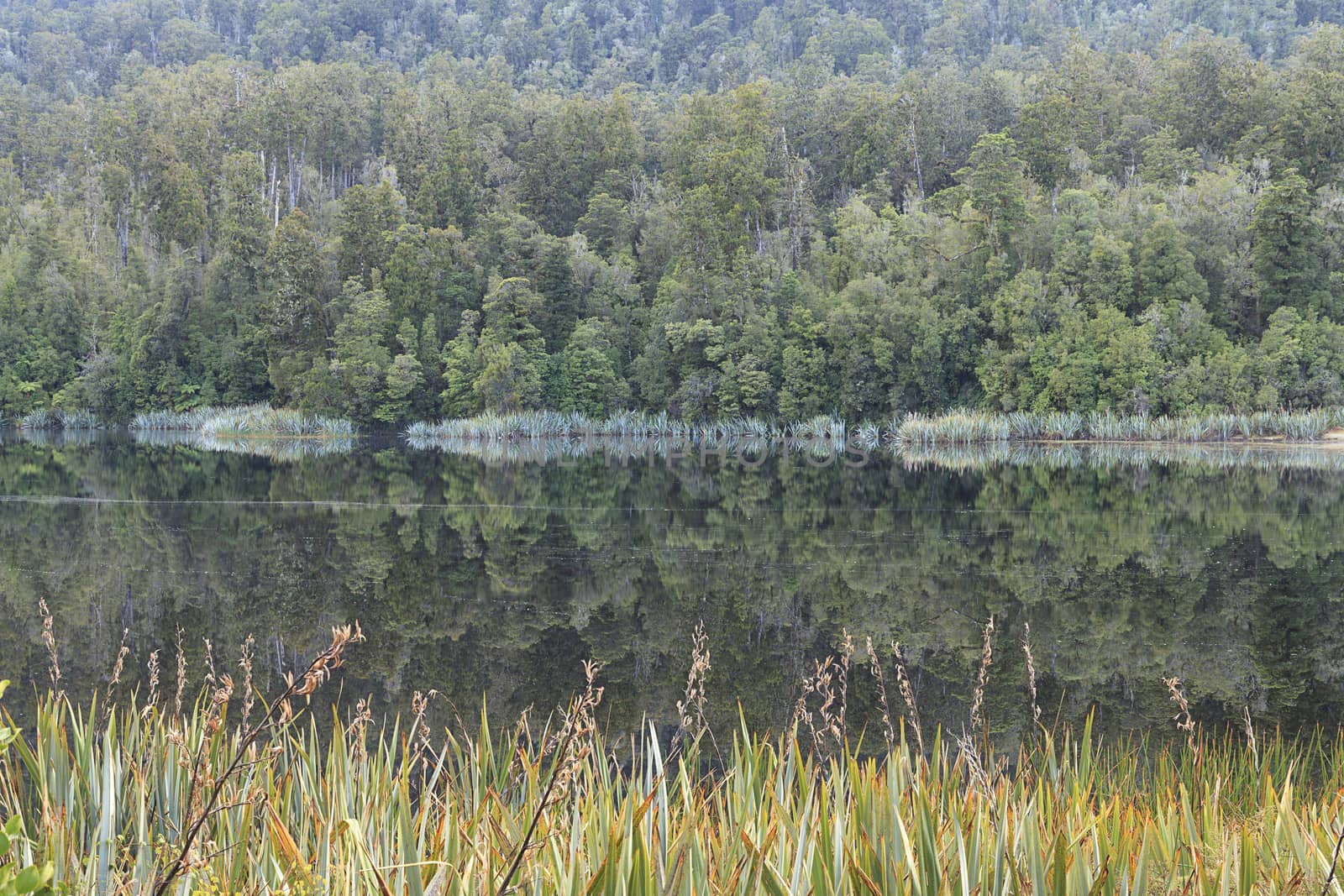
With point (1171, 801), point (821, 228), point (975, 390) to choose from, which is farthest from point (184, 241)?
point (1171, 801)

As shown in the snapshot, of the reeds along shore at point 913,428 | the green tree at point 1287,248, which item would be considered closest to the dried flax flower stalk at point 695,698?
the reeds along shore at point 913,428

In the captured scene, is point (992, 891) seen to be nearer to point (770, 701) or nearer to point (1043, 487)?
point (770, 701)

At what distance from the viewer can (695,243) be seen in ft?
168

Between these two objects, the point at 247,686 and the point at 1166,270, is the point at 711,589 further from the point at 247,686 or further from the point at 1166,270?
the point at 1166,270

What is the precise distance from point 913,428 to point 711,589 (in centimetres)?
2886

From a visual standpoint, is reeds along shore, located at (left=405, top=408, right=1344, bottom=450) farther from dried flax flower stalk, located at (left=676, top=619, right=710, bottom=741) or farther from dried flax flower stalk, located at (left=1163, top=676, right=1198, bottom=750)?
dried flax flower stalk, located at (left=1163, top=676, right=1198, bottom=750)

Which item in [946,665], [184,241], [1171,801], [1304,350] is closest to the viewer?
[1171,801]

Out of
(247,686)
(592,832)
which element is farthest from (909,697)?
(247,686)

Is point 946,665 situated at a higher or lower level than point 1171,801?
lower

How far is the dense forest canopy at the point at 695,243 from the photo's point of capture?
41.6 metres

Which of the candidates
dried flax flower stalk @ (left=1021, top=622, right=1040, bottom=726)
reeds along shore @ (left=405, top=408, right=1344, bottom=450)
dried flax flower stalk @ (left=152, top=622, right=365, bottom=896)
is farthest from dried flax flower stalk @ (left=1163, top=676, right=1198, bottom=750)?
reeds along shore @ (left=405, top=408, right=1344, bottom=450)

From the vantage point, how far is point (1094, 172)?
2146 inches

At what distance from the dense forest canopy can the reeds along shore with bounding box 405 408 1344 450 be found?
1.08m

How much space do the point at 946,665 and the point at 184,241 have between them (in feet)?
200
